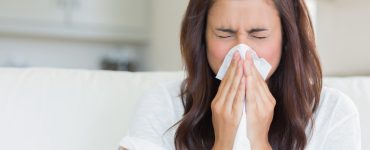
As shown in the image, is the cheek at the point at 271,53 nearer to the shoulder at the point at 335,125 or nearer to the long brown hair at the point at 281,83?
the long brown hair at the point at 281,83

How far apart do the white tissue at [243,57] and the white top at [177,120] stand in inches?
6.8

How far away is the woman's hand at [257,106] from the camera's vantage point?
100 cm

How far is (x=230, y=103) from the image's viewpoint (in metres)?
1.01

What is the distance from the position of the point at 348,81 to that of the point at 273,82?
294 millimetres

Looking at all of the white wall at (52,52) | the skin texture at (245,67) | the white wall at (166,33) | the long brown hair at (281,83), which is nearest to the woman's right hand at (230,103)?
the skin texture at (245,67)

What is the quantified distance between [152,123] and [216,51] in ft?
0.72

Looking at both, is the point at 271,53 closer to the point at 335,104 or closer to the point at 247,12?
the point at 247,12

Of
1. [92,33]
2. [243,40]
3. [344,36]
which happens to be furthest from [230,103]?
[92,33]

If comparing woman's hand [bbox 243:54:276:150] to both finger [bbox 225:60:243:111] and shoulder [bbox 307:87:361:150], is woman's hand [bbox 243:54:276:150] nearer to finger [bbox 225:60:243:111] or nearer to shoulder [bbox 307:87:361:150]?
finger [bbox 225:60:243:111]

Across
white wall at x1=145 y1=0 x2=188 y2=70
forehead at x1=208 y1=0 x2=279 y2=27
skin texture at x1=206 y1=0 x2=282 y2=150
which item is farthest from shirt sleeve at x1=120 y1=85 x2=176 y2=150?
white wall at x1=145 y1=0 x2=188 y2=70

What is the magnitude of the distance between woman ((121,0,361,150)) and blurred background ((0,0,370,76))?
161cm

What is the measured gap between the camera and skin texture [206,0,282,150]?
39.4 inches

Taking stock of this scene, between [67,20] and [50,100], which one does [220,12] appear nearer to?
[50,100]

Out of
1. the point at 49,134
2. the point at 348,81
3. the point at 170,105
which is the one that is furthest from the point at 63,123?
the point at 348,81
